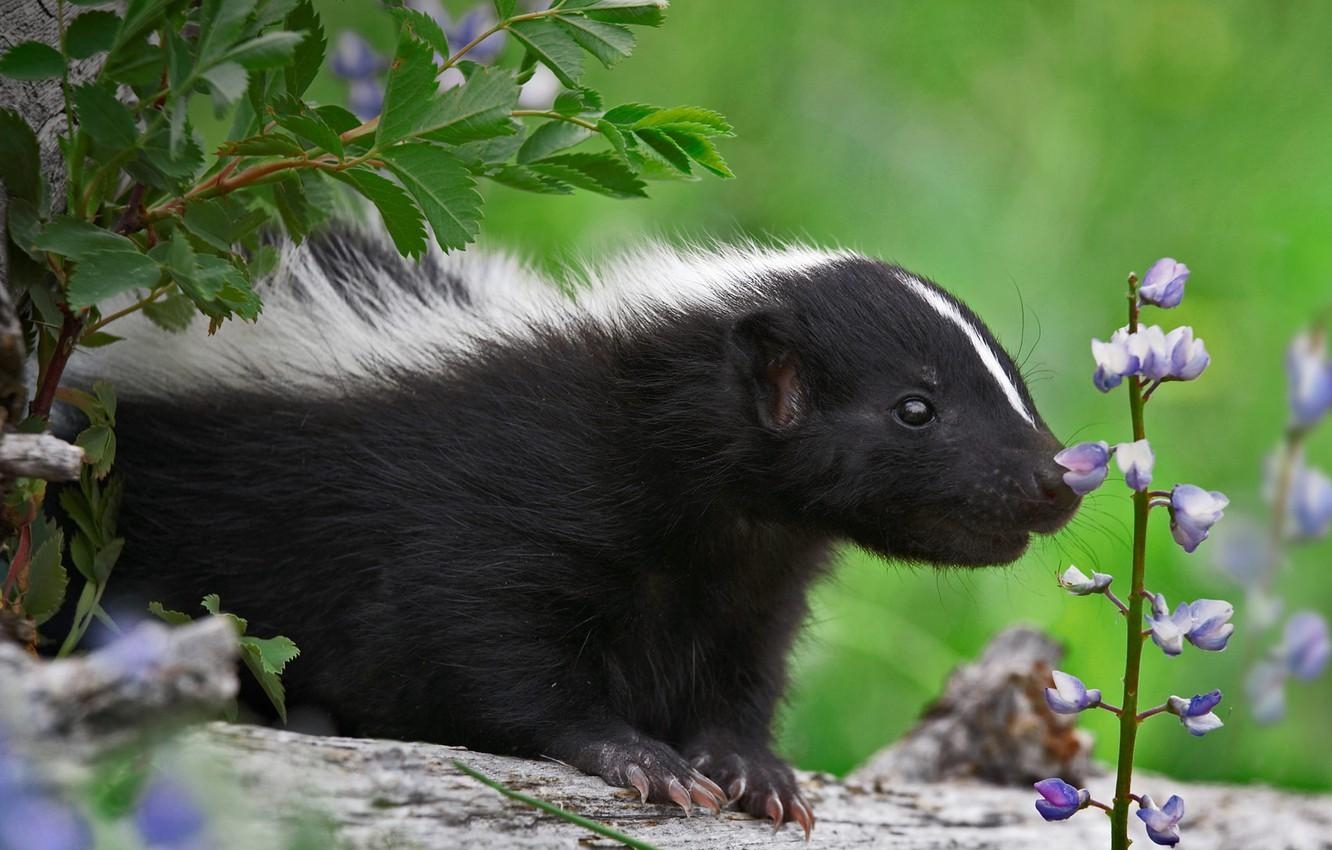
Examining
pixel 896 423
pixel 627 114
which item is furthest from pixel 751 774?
pixel 627 114

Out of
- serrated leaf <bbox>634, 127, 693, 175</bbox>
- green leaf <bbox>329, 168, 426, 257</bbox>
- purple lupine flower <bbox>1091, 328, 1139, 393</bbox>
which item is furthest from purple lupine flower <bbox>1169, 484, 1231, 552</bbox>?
green leaf <bbox>329, 168, 426, 257</bbox>

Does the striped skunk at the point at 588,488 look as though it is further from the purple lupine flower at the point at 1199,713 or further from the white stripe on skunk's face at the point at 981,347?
the purple lupine flower at the point at 1199,713

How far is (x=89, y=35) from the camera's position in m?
2.50

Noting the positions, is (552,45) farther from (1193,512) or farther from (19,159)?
(1193,512)

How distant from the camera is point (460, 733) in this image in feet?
10.6

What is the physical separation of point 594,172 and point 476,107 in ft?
1.48

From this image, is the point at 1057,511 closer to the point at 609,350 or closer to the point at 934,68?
the point at 609,350

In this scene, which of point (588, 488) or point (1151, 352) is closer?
point (1151, 352)

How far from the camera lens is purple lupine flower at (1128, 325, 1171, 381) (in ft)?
8.42

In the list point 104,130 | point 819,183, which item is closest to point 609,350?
point 104,130

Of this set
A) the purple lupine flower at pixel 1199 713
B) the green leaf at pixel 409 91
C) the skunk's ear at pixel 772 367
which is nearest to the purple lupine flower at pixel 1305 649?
the purple lupine flower at pixel 1199 713

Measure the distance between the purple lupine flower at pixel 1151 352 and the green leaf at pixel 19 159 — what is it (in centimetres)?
188

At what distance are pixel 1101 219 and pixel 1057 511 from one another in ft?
14.9

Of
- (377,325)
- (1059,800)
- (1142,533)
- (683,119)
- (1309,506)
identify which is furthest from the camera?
(377,325)
